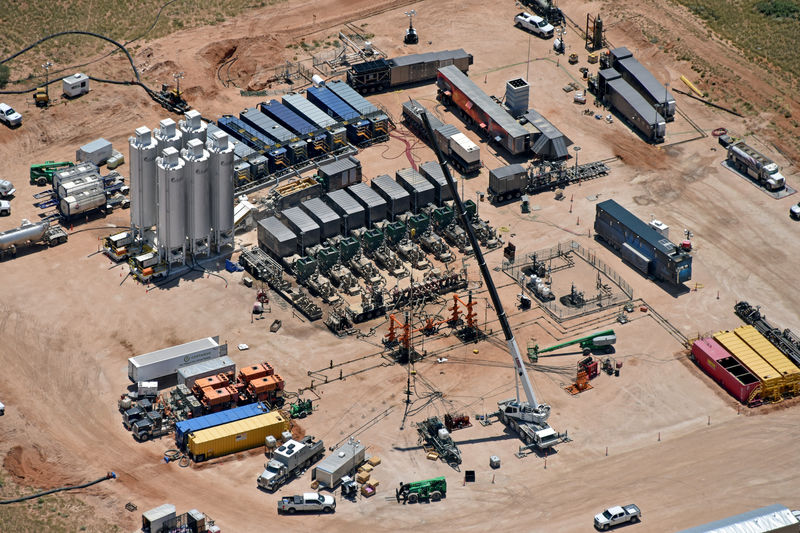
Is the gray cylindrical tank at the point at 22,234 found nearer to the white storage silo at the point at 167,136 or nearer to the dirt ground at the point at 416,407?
the dirt ground at the point at 416,407

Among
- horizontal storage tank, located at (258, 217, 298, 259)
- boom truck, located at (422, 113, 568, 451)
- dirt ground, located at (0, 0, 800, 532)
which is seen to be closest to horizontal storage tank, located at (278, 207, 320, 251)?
horizontal storage tank, located at (258, 217, 298, 259)

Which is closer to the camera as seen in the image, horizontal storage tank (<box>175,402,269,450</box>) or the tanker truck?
horizontal storage tank (<box>175,402,269,450</box>)

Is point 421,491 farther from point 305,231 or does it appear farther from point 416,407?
point 305,231

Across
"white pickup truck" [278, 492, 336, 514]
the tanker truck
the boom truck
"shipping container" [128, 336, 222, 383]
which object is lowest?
the tanker truck

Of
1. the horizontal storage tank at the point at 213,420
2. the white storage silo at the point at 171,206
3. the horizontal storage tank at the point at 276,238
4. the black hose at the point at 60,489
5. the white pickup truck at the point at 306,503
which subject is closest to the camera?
the black hose at the point at 60,489

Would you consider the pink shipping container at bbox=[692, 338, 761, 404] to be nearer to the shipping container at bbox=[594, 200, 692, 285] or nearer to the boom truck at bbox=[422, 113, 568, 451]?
the shipping container at bbox=[594, 200, 692, 285]

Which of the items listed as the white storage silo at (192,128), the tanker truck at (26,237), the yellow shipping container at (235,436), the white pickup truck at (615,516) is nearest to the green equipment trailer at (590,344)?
the white pickup truck at (615,516)

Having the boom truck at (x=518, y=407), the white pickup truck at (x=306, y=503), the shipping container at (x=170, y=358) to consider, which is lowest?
the shipping container at (x=170, y=358)
